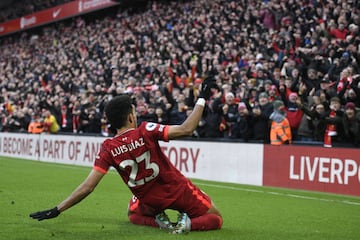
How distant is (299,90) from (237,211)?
6122 mm

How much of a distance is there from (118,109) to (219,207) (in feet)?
12.7

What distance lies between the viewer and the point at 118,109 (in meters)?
6.33

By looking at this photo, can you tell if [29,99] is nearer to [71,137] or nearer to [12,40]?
[71,137]

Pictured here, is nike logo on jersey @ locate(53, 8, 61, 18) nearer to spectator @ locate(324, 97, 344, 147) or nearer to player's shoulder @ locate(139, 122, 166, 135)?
spectator @ locate(324, 97, 344, 147)

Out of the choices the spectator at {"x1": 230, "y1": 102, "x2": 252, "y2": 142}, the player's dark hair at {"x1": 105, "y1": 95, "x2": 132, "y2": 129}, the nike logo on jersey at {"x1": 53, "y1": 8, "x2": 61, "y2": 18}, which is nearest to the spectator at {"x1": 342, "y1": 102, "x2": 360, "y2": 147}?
the spectator at {"x1": 230, "y1": 102, "x2": 252, "y2": 142}

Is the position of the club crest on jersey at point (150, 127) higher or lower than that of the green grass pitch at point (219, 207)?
higher

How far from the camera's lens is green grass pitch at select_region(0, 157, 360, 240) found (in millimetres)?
6574

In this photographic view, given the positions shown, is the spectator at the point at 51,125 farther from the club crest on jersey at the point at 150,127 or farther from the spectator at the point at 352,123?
the club crest on jersey at the point at 150,127

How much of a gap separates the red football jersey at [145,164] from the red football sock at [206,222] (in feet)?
1.24

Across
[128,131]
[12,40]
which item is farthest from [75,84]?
[12,40]

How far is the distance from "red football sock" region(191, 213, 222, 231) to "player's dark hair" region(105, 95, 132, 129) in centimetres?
142

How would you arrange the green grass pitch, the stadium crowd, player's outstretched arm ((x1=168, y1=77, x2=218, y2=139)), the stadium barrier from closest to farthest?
player's outstretched arm ((x1=168, y1=77, x2=218, y2=139)) < the green grass pitch < the stadium barrier < the stadium crowd

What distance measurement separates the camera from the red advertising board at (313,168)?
1249 centimetres

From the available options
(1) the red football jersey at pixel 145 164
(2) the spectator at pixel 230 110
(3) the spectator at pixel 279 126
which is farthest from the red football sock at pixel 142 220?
(2) the spectator at pixel 230 110
